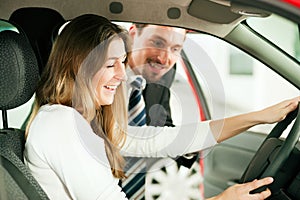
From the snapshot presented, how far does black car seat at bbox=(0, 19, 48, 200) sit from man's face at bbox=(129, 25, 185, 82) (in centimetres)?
59

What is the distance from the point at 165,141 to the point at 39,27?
0.64m

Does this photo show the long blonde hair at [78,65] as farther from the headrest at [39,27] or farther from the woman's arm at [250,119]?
the woman's arm at [250,119]

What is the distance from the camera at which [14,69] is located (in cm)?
174

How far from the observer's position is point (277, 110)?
2.04 m

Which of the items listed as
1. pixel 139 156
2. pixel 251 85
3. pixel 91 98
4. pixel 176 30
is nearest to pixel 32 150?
pixel 91 98

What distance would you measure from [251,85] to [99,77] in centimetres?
219

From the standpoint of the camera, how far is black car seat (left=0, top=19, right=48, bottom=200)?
5.56ft

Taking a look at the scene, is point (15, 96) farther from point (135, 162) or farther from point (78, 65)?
point (135, 162)

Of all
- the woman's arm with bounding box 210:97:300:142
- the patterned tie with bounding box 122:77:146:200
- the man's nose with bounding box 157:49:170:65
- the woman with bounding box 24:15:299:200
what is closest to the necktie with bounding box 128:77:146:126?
the patterned tie with bounding box 122:77:146:200

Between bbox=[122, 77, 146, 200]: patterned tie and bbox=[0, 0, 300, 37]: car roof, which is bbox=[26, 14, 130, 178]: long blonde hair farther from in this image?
bbox=[122, 77, 146, 200]: patterned tie

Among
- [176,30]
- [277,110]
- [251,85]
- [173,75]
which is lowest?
[251,85]

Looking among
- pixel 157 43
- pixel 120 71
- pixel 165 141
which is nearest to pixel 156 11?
pixel 157 43

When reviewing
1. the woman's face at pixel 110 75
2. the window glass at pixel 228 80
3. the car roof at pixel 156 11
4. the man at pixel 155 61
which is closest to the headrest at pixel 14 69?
the woman's face at pixel 110 75

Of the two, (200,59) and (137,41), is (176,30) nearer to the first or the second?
(137,41)
